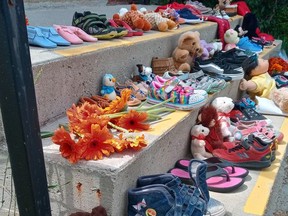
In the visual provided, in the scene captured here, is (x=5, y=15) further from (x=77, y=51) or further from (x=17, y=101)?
(x=77, y=51)

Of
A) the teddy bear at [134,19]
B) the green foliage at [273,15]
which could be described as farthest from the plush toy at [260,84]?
the green foliage at [273,15]

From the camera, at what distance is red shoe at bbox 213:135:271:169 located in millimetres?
1970

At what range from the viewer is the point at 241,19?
189 inches

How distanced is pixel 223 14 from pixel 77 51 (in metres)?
2.92

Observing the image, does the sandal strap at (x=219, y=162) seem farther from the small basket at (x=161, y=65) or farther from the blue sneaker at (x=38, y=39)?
the blue sneaker at (x=38, y=39)

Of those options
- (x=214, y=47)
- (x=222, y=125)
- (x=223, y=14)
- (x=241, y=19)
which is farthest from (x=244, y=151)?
(x=241, y=19)

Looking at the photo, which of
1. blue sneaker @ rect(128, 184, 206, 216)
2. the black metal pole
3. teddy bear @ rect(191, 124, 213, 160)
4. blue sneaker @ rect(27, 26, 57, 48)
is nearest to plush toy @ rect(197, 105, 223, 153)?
teddy bear @ rect(191, 124, 213, 160)

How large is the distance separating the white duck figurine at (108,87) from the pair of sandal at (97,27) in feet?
1.16

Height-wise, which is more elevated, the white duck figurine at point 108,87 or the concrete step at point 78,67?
the concrete step at point 78,67

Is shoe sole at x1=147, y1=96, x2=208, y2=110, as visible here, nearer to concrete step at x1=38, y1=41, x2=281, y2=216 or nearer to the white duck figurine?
the white duck figurine

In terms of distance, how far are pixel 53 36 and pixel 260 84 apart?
1.94 meters

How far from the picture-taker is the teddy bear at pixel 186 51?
104 inches

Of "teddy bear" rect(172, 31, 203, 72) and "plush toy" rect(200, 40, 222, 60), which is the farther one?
"plush toy" rect(200, 40, 222, 60)

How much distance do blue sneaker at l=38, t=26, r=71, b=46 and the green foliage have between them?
4.55 meters
